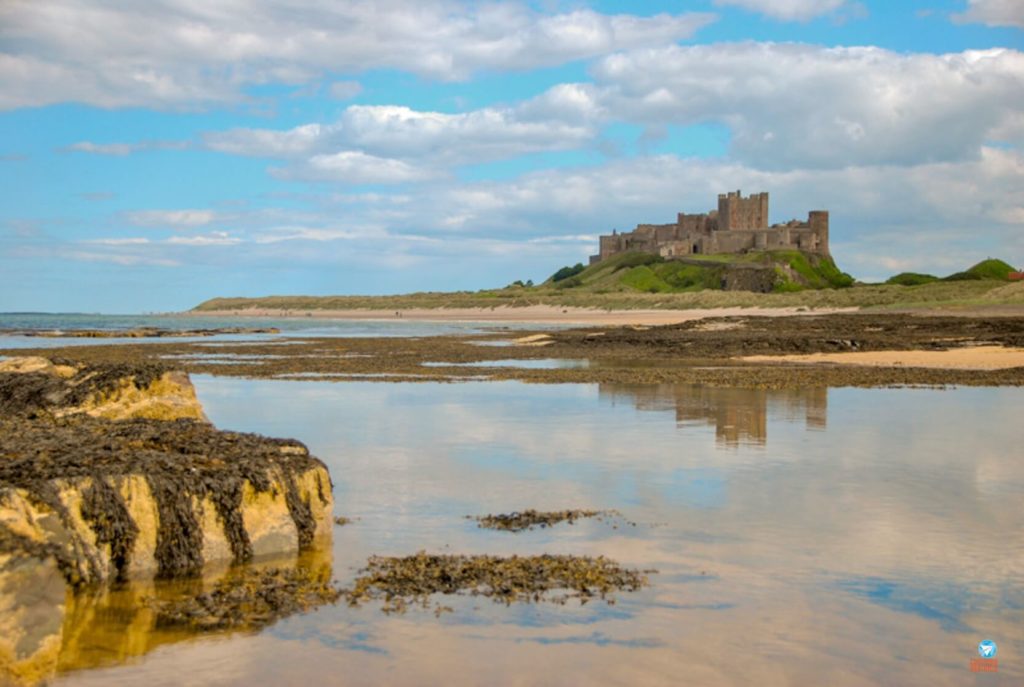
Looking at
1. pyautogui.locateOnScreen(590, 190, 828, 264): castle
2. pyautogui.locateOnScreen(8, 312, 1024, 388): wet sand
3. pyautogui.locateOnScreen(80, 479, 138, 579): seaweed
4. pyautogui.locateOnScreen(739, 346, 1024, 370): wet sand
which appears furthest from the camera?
pyautogui.locateOnScreen(590, 190, 828, 264): castle

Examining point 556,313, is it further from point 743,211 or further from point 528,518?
point 528,518

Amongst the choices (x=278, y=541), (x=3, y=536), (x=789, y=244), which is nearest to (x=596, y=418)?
(x=278, y=541)

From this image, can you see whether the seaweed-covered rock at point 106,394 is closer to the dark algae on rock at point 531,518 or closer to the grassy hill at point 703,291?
the dark algae on rock at point 531,518

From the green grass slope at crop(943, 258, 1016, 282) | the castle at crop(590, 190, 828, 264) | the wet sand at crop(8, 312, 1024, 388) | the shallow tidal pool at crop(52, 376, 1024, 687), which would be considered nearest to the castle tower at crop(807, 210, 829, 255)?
the castle at crop(590, 190, 828, 264)

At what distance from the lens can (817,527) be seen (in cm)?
889

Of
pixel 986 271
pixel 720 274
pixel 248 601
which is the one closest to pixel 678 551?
pixel 248 601

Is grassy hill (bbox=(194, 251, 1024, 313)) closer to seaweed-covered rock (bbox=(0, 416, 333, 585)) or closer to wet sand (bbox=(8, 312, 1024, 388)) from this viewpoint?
wet sand (bbox=(8, 312, 1024, 388))

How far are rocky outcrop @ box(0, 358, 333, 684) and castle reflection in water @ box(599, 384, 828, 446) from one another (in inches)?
266

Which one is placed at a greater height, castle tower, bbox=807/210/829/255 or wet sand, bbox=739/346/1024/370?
castle tower, bbox=807/210/829/255

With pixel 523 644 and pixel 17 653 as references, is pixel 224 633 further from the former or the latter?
pixel 523 644

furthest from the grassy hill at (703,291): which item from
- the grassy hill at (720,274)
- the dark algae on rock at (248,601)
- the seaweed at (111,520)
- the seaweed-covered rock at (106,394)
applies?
the seaweed at (111,520)

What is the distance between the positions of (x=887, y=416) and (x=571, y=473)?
23.8 ft

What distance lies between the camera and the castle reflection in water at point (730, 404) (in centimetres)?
1511

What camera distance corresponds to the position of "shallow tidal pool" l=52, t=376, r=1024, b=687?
584 cm
